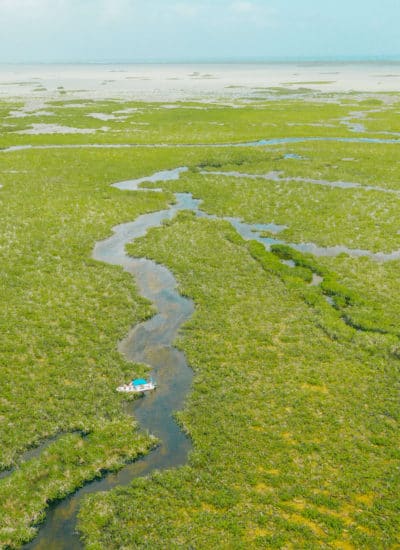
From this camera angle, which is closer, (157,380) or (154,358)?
(157,380)

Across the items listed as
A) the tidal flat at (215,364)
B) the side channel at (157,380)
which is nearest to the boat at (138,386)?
the side channel at (157,380)

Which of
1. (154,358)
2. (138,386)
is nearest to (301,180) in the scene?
(154,358)

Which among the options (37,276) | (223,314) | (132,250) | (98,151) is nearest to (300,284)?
(223,314)

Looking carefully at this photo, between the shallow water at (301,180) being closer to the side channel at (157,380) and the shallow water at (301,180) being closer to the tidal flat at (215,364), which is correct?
the tidal flat at (215,364)

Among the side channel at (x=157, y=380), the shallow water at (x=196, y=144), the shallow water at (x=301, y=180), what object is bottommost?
the side channel at (x=157, y=380)

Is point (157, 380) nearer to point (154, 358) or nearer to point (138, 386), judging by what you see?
point (138, 386)

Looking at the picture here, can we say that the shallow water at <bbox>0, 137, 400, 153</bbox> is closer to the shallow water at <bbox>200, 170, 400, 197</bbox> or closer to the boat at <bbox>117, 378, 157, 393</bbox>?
the shallow water at <bbox>200, 170, 400, 197</bbox>

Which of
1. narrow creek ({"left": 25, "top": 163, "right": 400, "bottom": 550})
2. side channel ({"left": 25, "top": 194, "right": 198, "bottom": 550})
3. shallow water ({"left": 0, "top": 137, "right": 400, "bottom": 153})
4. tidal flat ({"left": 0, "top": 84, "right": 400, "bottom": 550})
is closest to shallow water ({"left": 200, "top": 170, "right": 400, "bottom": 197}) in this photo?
tidal flat ({"left": 0, "top": 84, "right": 400, "bottom": 550})
